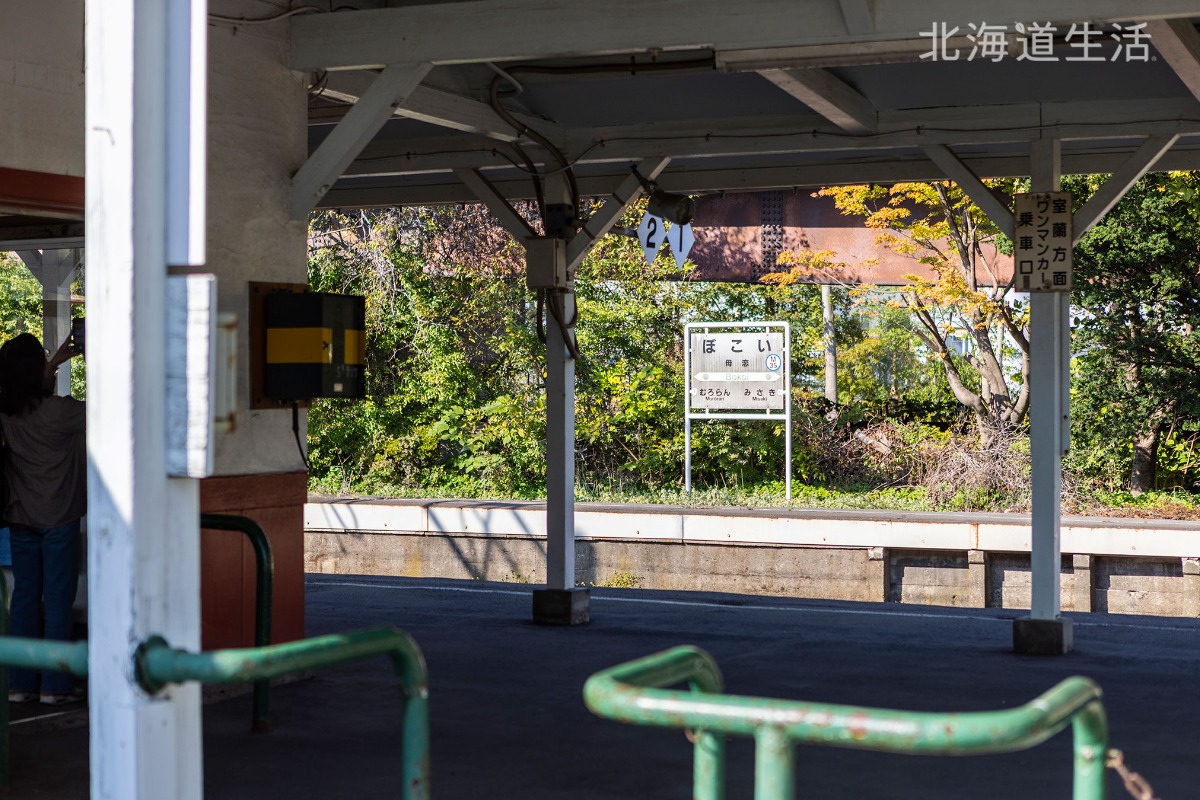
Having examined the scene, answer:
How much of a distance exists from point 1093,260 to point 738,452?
17.7 ft

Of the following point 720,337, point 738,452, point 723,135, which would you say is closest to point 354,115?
point 723,135

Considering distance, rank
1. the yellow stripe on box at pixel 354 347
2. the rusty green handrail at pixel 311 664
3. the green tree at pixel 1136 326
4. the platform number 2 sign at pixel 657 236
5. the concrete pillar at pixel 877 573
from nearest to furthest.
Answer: the rusty green handrail at pixel 311 664 → the yellow stripe on box at pixel 354 347 → the platform number 2 sign at pixel 657 236 → the concrete pillar at pixel 877 573 → the green tree at pixel 1136 326

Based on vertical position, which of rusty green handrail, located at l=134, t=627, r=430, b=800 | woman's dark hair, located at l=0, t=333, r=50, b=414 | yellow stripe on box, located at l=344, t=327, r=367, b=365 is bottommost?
rusty green handrail, located at l=134, t=627, r=430, b=800

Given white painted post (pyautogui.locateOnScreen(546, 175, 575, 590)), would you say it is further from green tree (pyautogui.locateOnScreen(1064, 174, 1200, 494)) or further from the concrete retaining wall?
green tree (pyautogui.locateOnScreen(1064, 174, 1200, 494))

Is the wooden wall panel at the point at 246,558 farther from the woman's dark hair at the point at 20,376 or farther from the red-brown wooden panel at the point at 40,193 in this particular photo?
the red-brown wooden panel at the point at 40,193

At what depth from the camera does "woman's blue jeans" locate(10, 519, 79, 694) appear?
633cm

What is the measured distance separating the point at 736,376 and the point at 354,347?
1270 cm

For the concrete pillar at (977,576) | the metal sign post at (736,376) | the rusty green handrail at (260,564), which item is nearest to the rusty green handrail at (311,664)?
the rusty green handrail at (260,564)

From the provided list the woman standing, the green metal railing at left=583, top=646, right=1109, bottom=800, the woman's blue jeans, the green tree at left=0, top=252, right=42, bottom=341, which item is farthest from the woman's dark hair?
the green metal railing at left=583, top=646, right=1109, bottom=800

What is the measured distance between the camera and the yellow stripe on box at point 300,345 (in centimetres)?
667

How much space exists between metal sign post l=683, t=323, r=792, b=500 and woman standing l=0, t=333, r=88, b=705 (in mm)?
13028

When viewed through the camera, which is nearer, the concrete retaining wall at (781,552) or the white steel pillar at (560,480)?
the white steel pillar at (560,480)

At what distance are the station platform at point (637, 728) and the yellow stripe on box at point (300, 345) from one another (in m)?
1.58

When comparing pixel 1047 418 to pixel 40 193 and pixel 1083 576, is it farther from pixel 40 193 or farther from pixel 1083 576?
pixel 1083 576
